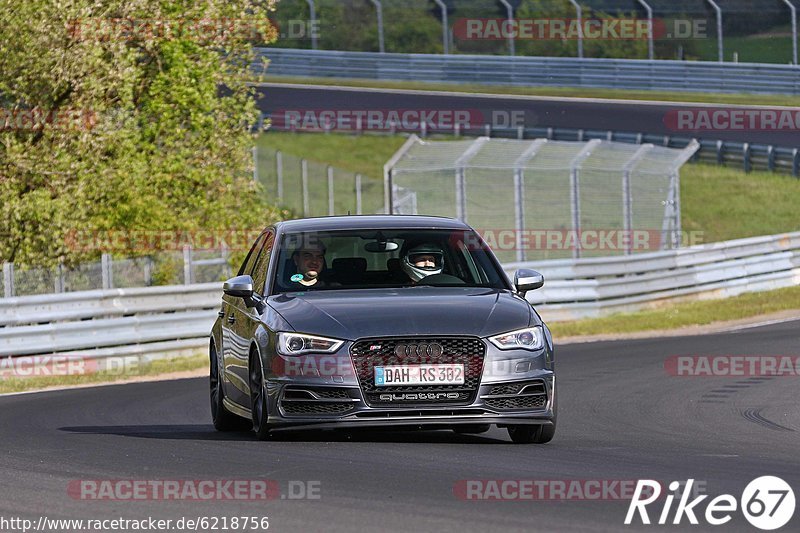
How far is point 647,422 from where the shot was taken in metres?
12.5

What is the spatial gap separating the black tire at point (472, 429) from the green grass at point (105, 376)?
791cm

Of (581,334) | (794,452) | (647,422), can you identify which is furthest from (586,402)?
(581,334)

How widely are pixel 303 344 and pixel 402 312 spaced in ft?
2.10

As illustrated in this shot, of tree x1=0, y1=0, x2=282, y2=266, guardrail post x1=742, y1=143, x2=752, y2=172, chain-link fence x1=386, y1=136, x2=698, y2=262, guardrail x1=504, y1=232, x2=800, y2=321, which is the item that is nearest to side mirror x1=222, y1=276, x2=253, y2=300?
tree x1=0, y1=0, x2=282, y2=266

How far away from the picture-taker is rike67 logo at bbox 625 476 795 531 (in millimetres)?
7230

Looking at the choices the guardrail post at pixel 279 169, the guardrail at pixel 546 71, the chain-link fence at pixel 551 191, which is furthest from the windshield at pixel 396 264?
the guardrail at pixel 546 71

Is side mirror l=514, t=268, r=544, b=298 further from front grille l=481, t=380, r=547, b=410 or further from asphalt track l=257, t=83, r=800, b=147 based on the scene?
asphalt track l=257, t=83, r=800, b=147

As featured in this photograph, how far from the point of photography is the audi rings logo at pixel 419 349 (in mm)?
9984

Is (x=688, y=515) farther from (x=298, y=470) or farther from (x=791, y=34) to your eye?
Result: (x=791, y=34)

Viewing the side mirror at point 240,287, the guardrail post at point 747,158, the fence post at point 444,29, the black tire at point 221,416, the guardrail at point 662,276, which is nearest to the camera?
the side mirror at point 240,287

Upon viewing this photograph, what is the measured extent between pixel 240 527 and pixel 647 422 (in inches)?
228

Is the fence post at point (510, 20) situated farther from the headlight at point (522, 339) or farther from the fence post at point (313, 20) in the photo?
the headlight at point (522, 339)

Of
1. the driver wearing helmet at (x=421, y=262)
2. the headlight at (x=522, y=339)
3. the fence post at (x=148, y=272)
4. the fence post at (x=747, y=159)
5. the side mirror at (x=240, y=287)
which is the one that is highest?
the driver wearing helmet at (x=421, y=262)

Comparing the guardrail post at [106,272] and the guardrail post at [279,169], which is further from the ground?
the guardrail post at [106,272]
